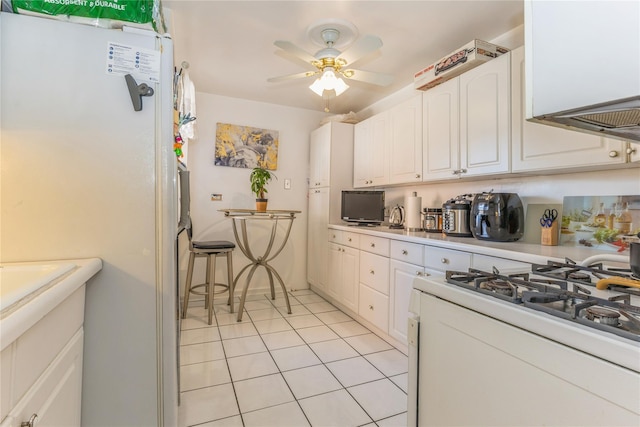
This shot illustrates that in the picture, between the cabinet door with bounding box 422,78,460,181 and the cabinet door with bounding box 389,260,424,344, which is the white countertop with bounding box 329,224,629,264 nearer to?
the cabinet door with bounding box 389,260,424,344

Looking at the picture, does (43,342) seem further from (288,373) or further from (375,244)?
(375,244)

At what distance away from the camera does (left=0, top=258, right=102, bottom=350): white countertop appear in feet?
1.71

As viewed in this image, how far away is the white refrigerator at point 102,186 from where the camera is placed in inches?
39.1

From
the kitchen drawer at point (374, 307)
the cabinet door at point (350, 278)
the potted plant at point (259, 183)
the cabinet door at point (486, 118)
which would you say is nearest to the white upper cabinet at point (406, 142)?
the cabinet door at point (486, 118)

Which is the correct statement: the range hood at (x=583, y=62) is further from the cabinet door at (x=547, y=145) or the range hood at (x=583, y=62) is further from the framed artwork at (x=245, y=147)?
the framed artwork at (x=245, y=147)

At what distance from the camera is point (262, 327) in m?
2.69

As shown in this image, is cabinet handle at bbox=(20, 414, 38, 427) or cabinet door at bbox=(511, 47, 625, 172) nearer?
cabinet handle at bbox=(20, 414, 38, 427)

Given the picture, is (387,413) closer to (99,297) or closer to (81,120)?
(99,297)

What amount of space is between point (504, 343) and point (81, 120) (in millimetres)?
1432

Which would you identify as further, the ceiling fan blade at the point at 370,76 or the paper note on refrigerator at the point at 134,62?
the ceiling fan blade at the point at 370,76

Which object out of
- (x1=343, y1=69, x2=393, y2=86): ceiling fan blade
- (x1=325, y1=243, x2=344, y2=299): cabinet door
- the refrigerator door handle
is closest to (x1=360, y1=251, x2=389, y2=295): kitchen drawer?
(x1=325, y1=243, x2=344, y2=299): cabinet door

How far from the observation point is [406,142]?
106 inches

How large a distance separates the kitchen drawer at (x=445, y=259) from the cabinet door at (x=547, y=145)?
0.64m

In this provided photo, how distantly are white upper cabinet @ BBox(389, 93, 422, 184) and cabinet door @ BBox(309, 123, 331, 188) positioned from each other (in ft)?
2.68
